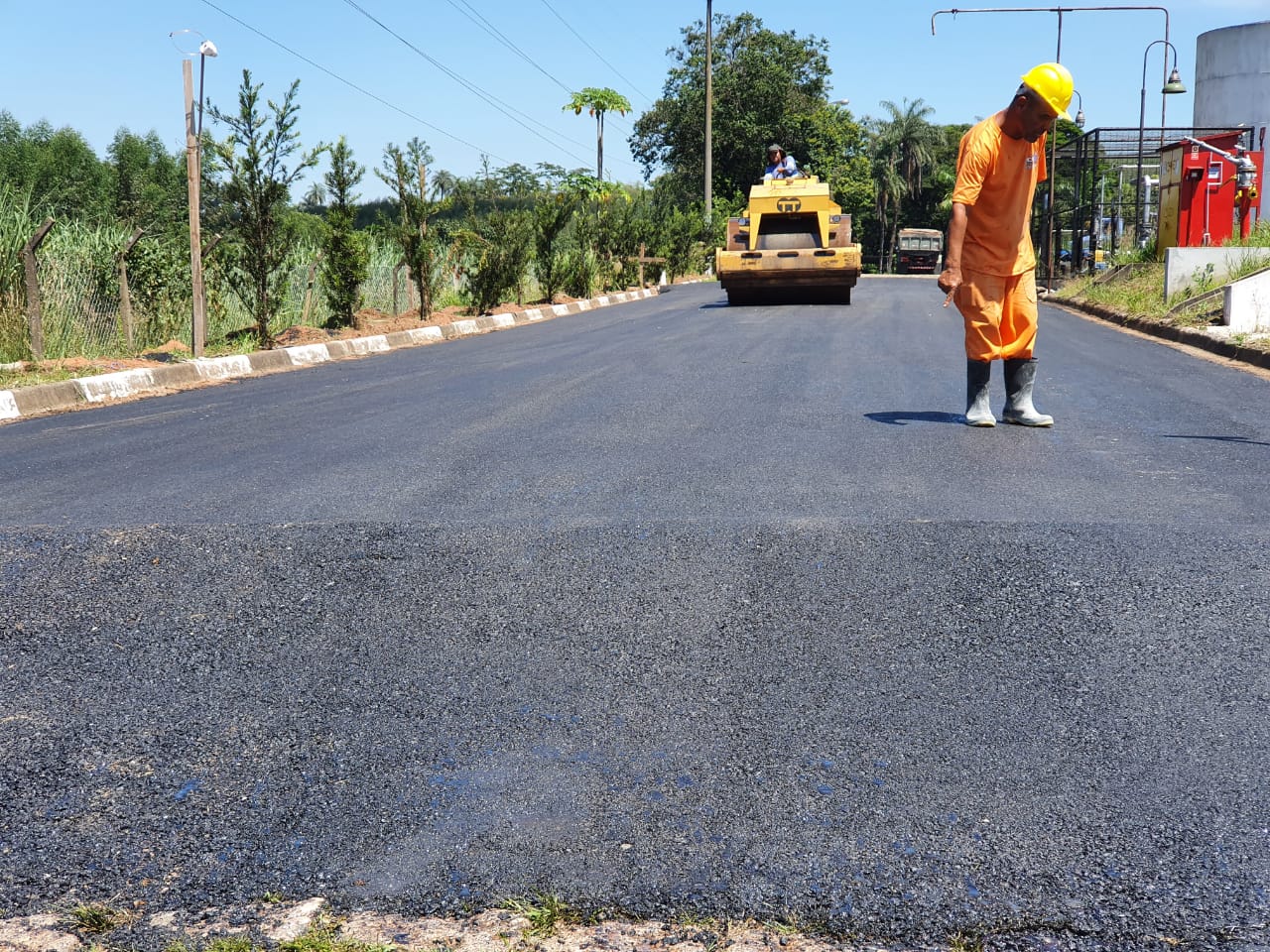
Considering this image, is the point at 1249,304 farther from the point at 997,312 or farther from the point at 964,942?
the point at 964,942

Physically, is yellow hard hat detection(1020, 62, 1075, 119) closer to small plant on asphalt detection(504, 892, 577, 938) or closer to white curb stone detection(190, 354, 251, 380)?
small plant on asphalt detection(504, 892, 577, 938)

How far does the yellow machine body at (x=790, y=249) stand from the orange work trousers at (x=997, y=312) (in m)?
13.1

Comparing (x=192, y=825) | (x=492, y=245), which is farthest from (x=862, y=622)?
(x=492, y=245)

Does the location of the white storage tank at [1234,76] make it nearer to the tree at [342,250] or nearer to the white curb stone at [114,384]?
the tree at [342,250]

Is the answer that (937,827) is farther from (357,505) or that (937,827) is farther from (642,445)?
(642,445)

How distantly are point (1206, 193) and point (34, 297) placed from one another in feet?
55.1

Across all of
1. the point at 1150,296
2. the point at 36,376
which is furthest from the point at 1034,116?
the point at 1150,296

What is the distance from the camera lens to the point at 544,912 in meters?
2.16

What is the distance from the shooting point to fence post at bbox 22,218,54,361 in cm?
1041

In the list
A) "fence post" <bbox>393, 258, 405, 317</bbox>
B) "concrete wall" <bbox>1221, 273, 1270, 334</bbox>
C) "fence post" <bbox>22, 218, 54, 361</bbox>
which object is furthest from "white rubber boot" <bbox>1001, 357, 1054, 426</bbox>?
"fence post" <bbox>393, 258, 405, 317</bbox>

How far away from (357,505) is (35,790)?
7.28 ft

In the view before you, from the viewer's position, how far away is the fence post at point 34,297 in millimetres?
10406

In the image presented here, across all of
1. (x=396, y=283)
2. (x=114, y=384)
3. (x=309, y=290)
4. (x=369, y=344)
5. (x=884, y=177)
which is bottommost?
(x=114, y=384)

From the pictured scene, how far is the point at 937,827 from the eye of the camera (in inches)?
95.9
